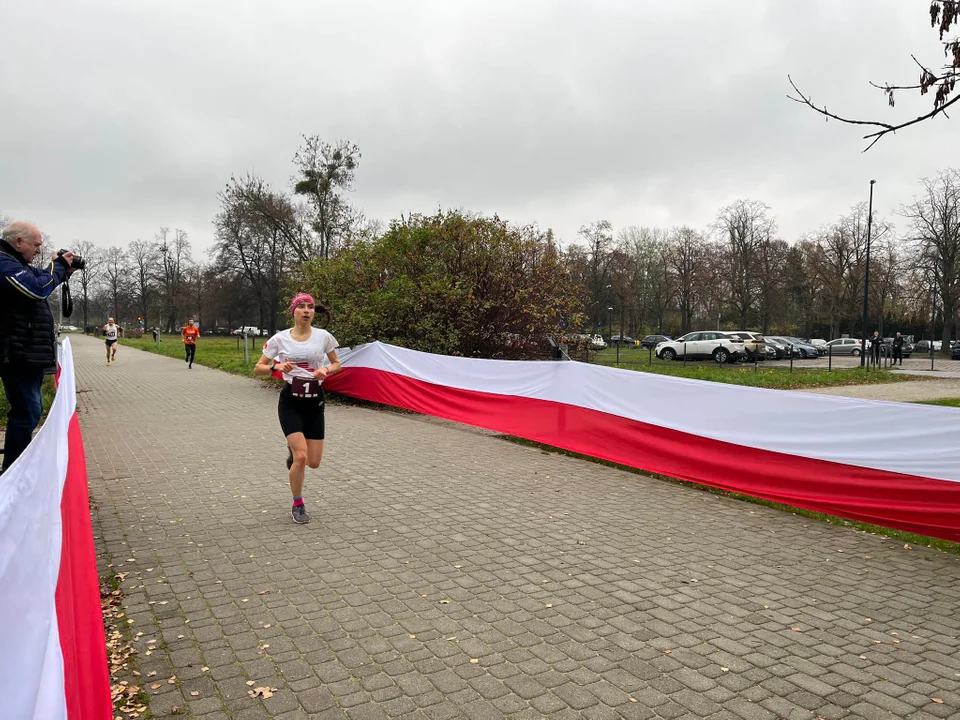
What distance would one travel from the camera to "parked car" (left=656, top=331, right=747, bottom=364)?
Result: 34875 millimetres

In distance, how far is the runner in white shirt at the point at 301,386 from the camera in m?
5.55

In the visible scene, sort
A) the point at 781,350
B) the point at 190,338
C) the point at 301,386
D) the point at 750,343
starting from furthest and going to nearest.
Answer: the point at 781,350
the point at 750,343
the point at 190,338
the point at 301,386

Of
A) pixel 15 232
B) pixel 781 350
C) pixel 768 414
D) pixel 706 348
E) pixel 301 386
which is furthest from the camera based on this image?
pixel 781 350

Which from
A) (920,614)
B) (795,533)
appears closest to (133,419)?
(795,533)

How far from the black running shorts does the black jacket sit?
1.79 m

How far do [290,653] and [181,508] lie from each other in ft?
10.4

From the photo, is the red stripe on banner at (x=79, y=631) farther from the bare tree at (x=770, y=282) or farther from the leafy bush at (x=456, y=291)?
the bare tree at (x=770, y=282)

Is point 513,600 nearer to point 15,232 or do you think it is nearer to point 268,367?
point 268,367

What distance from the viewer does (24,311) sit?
A: 5121 millimetres

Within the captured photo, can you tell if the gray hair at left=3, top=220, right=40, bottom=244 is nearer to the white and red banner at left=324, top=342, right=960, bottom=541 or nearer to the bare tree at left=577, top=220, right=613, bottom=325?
the white and red banner at left=324, top=342, right=960, bottom=541

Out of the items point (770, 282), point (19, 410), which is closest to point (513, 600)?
point (19, 410)

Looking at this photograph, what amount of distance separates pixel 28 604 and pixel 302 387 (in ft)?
12.0

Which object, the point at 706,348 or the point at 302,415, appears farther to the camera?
the point at 706,348

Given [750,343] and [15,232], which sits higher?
[15,232]
